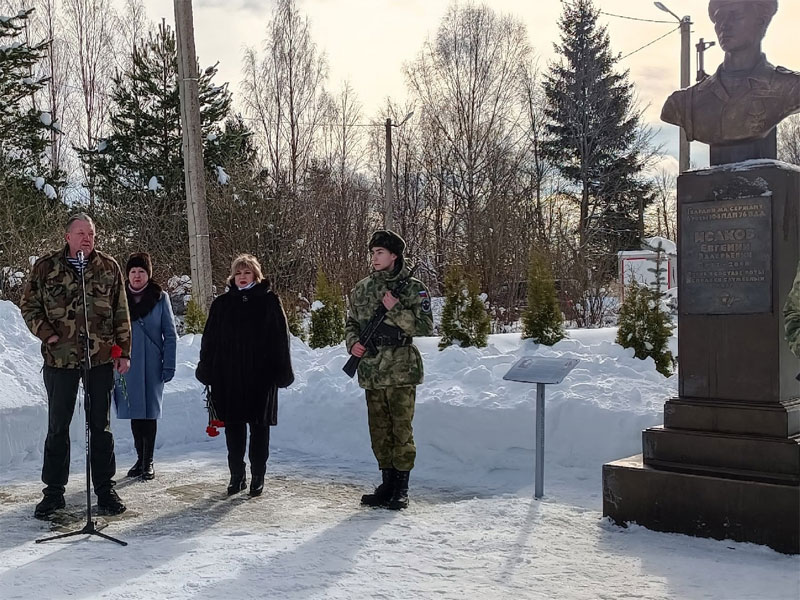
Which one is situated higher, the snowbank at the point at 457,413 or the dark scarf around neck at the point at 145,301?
the dark scarf around neck at the point at 145,301

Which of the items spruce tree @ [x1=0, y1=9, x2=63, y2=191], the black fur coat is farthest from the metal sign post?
spruce tree @ [x1=0, y1=9, x2=63, y2=191]

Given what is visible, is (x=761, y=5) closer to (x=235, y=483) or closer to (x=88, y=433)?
(x=235, y=483)

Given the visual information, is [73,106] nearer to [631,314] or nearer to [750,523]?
[631,314]

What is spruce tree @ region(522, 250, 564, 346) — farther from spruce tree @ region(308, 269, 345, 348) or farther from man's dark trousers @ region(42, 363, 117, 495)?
man's dark trousers @ region(42, 363, 117, 495)

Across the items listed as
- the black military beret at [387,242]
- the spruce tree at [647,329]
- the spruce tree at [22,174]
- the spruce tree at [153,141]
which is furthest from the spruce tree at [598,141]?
the black military beret at [387,242]

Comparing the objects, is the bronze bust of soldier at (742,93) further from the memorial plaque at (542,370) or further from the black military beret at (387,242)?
the black military beret at (387,242)

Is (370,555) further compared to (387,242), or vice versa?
(387,242)

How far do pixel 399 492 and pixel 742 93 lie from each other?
3.45 meters

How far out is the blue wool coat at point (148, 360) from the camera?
680 centimetres

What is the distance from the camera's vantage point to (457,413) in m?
7.75

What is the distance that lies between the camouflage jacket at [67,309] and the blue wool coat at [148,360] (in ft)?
4.45

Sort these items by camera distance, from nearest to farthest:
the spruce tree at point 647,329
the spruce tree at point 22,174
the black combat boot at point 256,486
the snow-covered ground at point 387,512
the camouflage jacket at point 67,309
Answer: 1. the snow-covered ground at point 387,512
2. the camouflage jacket at point 67,309
3. the black combat boot at point 256,486
4. the spruce tree at point 647,329
5. the spruce tree at point 22,174

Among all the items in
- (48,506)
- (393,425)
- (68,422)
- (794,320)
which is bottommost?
(48,506)

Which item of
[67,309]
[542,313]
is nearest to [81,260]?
[67,309]
